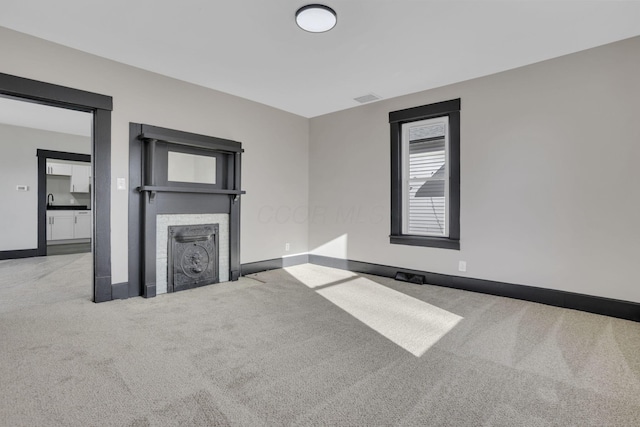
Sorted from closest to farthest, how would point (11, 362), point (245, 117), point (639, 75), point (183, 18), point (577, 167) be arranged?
point (11, 362) → point (183, 18) → point (639, 75) → point (577, 167) → point (245, 117)

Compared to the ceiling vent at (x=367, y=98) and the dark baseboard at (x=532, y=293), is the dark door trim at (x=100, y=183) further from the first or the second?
the dark baseboard at (x=532, y=293)

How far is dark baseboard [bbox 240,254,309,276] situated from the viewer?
4.78 metres

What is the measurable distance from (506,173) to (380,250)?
6.36 feet

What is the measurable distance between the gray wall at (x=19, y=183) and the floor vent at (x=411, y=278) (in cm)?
703

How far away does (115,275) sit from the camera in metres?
3.54

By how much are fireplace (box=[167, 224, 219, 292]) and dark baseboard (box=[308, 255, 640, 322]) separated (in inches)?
88.6

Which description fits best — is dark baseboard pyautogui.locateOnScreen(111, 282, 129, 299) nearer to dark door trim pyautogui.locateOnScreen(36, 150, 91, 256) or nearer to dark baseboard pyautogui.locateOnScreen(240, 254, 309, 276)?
dark baseboard pyautogui.locateOnScreen(240, 254, 309, 276)

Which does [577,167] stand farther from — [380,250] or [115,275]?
[115,275]

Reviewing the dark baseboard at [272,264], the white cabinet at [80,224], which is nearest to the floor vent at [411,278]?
the dark baseboard at [272,264]

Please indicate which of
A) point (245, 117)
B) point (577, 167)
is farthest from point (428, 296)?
point (245, 117)

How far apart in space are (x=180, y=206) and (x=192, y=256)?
0.65 meters

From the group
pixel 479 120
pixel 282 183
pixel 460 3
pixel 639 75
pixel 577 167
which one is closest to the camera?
pixel 460 3

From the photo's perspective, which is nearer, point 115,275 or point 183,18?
point 183,18

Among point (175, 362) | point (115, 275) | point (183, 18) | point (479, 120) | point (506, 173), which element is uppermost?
point (183, 18)
